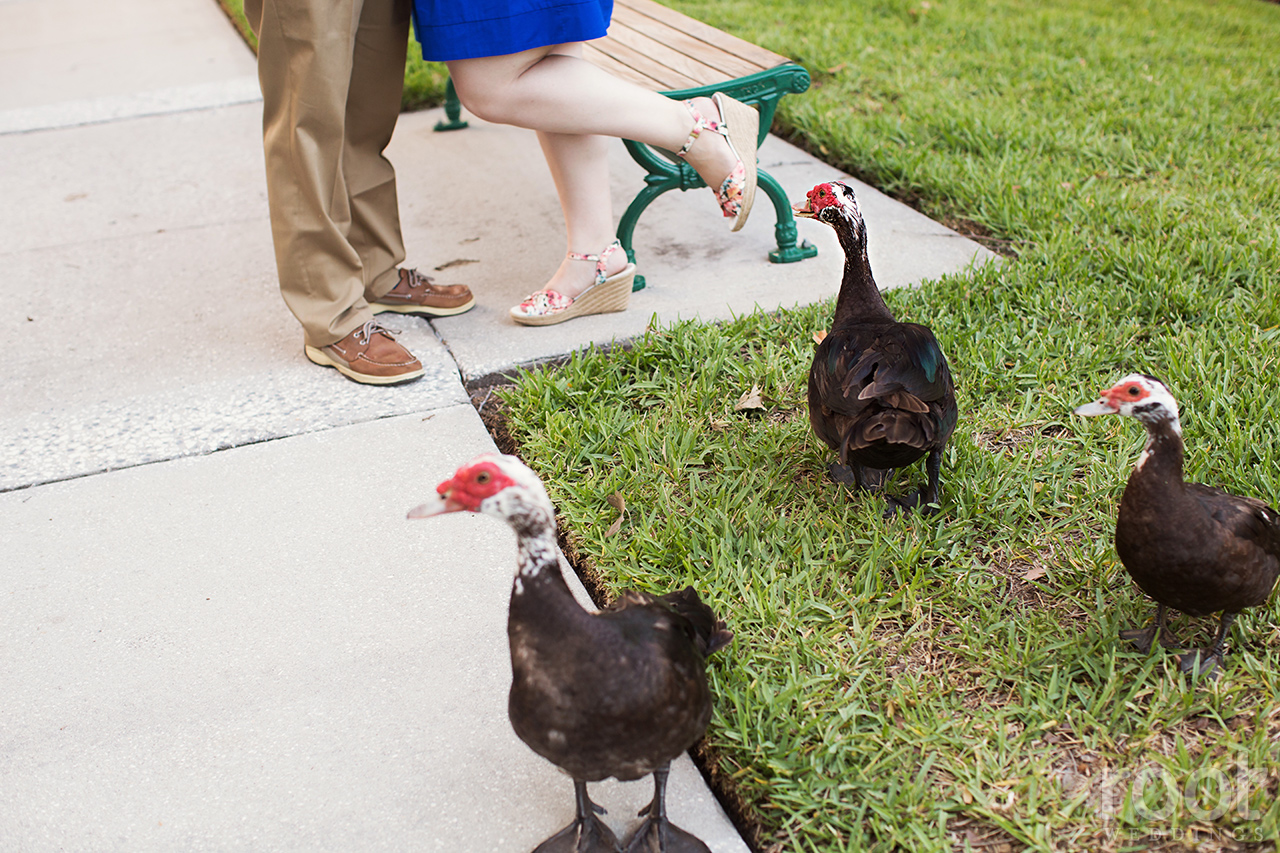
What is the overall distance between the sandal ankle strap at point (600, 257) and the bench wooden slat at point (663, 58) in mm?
667

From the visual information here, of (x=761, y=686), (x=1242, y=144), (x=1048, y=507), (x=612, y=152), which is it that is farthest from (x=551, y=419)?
(x=1242, y=144)

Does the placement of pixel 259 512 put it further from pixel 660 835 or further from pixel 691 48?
pixel 691 48

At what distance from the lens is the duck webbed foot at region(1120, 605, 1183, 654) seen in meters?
2.11

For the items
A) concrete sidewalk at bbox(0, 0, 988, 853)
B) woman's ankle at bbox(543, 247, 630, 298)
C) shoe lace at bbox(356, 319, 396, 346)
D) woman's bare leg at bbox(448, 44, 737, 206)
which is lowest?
concrete sidewalk at bbox(0, 0, 988, 853)

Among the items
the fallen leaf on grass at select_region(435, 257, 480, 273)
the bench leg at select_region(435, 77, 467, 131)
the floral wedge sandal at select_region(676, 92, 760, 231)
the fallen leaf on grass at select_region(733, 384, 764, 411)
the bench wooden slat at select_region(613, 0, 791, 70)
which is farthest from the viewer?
the bench leg at select_region(435, 77, 467, 131)

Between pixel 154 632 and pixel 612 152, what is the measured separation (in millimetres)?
3665

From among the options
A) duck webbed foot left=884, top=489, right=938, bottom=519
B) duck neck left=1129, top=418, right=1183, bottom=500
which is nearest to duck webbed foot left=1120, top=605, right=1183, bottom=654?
duck neck left=1129, top=418, right=1183, bottom=500

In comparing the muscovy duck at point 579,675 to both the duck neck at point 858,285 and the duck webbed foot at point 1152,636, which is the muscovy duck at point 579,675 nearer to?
the duck webbed foot at point 1152,636

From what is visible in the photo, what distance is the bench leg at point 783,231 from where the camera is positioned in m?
3.86

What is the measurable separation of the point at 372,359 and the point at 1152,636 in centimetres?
235

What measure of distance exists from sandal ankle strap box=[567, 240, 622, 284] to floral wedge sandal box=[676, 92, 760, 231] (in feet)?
1.29

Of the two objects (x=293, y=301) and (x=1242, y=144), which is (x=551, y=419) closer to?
(x=293, y=301)

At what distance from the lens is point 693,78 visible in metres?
3.66

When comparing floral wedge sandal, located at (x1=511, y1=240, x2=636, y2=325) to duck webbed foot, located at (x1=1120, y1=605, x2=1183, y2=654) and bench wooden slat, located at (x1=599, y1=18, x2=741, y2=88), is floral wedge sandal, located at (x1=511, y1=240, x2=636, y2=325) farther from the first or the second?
duck webbed foot, located at (x1=1120, y1=605, x2=1183, y2=654)
